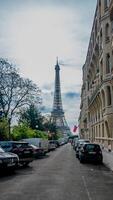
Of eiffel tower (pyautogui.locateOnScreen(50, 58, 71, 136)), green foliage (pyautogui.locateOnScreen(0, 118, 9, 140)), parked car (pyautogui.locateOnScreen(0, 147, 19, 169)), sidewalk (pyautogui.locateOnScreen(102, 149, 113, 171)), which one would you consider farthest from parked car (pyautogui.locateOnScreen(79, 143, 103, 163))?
eiffel tower (pyautogui.locateOnScreen(50, 58, 71, 136))

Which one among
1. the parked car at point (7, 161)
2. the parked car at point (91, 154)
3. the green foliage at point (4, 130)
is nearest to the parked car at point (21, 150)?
the parked car at point (7, 161)

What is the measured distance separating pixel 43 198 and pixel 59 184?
341 centimetres

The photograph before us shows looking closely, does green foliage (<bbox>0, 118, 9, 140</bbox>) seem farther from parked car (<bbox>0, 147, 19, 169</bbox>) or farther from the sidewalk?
parked car (<bbox>0, 147, 19, 169</bbox>)

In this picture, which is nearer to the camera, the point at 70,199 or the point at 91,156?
the point at 70,199

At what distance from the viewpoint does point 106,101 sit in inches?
1751

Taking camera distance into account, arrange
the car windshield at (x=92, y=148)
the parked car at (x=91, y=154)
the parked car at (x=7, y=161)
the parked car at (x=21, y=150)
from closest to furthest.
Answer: the parked car at (x=7, y=161)
the parked car at (x=21, y=150)
the parked car at (x=91, y=154)
the car windshield at (x=92, y=148)

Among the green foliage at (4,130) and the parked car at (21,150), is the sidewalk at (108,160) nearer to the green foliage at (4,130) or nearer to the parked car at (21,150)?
the parked car at (21,150)

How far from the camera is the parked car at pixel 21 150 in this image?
78.0 ft

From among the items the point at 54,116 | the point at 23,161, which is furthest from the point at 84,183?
the point at 54,116

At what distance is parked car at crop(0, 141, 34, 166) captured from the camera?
23.8 meters

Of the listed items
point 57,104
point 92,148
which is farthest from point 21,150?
point 57,104

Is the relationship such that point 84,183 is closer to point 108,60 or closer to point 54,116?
point 108,60

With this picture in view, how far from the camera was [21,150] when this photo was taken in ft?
78.7

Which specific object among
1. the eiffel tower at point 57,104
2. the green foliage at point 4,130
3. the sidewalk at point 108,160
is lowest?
the sidewalk at point 108,160
